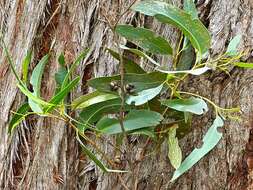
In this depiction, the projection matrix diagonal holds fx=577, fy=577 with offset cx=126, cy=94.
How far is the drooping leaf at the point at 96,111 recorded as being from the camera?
3.38 feet

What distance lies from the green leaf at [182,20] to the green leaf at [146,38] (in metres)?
0.04

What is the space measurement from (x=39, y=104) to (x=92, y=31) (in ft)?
0.90

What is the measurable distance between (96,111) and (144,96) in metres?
0.11

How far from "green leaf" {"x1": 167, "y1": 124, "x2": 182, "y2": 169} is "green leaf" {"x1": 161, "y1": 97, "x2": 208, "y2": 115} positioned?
6cm

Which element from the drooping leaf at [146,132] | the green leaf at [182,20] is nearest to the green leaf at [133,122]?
the drooping leaf at [146,132]

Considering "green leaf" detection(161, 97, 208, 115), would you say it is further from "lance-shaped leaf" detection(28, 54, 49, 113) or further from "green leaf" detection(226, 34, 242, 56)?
"lance-shaped leaf" detection(28, 54, 49, 113)

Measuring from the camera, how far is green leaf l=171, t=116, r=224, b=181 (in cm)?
98

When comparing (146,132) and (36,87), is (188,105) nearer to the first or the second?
(146,132)

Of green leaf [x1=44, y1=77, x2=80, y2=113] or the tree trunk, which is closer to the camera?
green leaf [x1=44, y1=77, x2=80, y2=113]

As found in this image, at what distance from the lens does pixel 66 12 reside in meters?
1.27

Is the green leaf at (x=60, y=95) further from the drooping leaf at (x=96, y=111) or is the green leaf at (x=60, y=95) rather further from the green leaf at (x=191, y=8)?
the green leaf at (x=191, y=8)

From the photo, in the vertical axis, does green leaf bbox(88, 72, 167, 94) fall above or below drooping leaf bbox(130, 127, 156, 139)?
above

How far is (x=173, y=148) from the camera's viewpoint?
3.32 ft

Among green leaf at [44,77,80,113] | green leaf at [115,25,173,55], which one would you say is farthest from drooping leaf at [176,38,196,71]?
green leaf at [44,77,80,113]
